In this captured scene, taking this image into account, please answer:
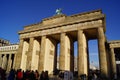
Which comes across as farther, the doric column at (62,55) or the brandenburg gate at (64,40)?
the doric column at (62,55)

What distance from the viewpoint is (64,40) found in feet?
98.9

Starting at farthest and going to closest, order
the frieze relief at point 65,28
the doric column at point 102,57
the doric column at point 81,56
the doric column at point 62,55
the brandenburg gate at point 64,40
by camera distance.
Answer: the doric column at point 62,55
the frieze relief at point 65,28
the brandenburg gate at point 64,40
the doric column at point 81,56
the doric column at point 102,57

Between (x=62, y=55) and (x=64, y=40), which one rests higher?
(x=64, y=40)

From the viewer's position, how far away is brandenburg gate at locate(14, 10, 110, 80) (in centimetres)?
2678

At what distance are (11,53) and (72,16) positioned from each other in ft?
103

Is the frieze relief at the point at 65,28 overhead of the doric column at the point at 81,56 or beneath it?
overhead

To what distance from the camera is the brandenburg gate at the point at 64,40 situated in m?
26.8

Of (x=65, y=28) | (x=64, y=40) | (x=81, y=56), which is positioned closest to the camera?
(x=81, y=56)

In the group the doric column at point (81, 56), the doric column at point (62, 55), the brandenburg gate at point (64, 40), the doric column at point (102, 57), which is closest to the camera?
the doric column at point (102, 57)

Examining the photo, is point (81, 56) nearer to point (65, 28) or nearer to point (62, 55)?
point (62, 55)

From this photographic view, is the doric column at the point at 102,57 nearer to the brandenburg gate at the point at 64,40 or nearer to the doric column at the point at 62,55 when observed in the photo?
the brandenburg gate at the point at 64,40

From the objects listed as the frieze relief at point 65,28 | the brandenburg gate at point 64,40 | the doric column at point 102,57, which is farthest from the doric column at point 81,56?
the doric column at point 102,57

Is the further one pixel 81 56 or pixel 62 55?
pixel 62 55

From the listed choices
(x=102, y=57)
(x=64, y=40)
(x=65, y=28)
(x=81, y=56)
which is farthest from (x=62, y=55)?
(x=102, y=57)
